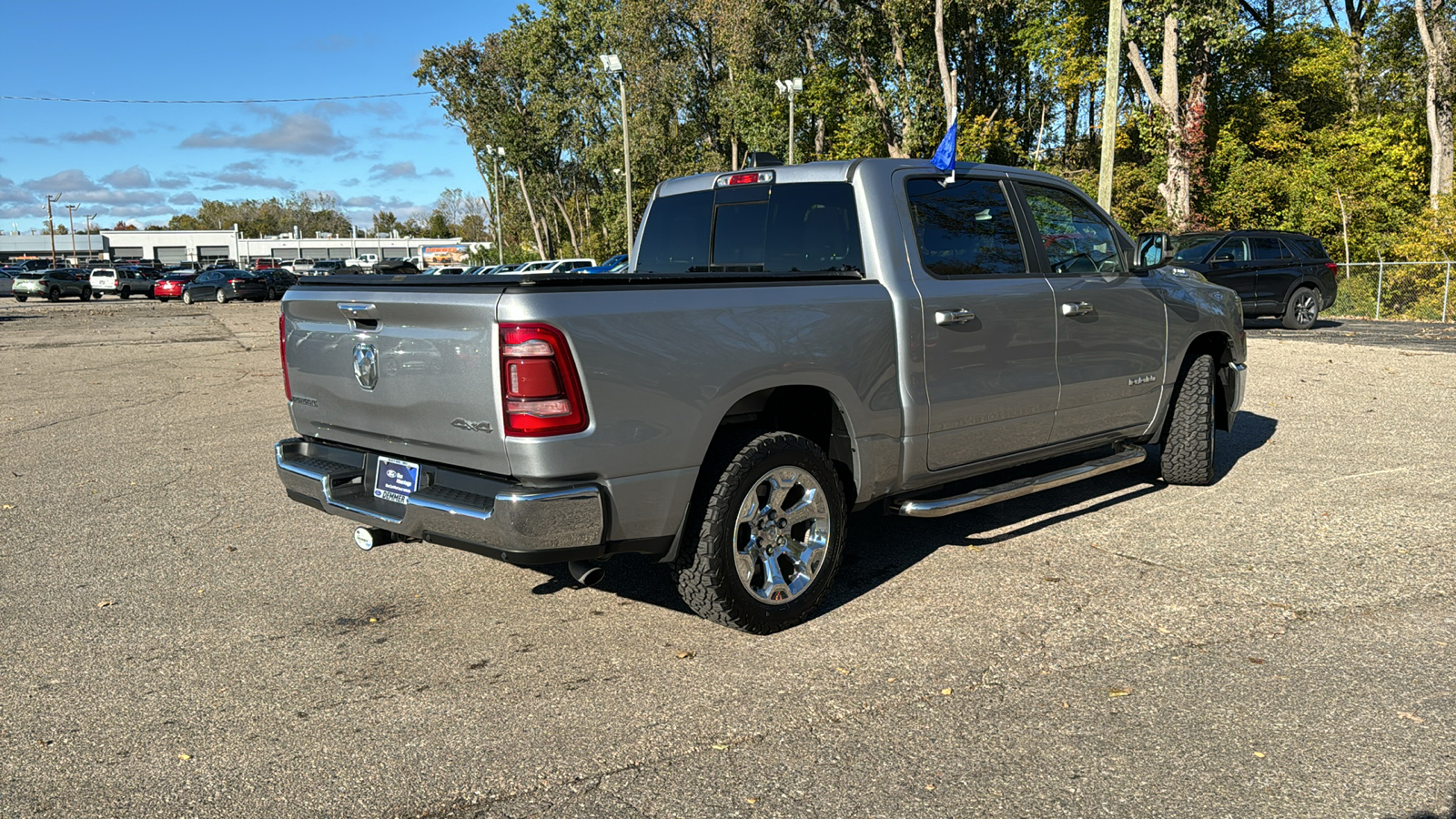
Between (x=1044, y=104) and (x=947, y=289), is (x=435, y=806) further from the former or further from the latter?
(x=1044, y=104)

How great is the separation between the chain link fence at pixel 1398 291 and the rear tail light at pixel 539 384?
24.4m

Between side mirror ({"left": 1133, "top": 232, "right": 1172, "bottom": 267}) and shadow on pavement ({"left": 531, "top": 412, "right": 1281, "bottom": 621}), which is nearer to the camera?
shadow on pavement ({"left": 531, "top": 412, "right": 1281, "bottom": 621})

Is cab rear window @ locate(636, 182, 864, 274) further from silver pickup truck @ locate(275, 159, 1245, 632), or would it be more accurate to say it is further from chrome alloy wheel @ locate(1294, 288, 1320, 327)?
chrome alloy wheel @ locate(1294, 288, 1320, 327)

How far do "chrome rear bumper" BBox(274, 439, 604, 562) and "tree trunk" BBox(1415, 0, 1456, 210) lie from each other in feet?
120

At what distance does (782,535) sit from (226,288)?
4790cm

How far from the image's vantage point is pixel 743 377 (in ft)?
13.7

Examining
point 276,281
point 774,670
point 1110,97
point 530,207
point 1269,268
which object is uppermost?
point 530,207

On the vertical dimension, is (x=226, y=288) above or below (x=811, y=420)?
above

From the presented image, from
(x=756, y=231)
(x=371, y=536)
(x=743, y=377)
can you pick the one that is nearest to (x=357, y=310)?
(x=371, y=536)

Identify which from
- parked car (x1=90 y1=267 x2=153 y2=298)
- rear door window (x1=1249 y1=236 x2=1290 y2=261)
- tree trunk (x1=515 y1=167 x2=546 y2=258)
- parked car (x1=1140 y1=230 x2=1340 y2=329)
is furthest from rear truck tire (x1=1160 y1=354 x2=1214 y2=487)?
tree trunk (x1=515 y1=167 x2=546 y2=258)

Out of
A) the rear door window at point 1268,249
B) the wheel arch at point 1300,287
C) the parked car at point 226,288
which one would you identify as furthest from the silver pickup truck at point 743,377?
the parked car at point 226,288

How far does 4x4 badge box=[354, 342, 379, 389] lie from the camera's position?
4254 mm

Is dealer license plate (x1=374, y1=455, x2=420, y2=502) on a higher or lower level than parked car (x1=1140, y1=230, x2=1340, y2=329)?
lower

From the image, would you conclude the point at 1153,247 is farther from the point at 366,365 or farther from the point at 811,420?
the point at 366,365
